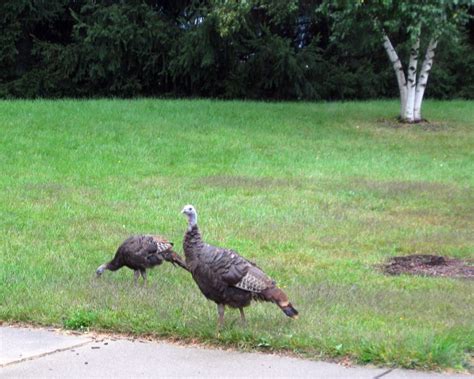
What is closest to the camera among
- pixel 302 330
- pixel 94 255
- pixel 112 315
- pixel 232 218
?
pixel 302 330

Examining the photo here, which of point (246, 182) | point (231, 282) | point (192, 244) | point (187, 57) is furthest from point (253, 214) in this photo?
point (187, 57)

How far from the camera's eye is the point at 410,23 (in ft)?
73.6

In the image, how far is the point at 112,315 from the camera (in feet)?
25.1

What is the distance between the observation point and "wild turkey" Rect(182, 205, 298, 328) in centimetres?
702

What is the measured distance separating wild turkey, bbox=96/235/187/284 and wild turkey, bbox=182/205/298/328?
147cm

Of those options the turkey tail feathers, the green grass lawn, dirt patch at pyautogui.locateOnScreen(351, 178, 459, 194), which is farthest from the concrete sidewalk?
dirt patch at pyautogui.locateOnScreen(351, 178, 459, 194)

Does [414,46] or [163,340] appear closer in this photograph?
[163,340]

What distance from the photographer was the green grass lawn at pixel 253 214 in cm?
745

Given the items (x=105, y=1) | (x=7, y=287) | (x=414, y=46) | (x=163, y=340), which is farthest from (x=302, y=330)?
(x=105, y=1)

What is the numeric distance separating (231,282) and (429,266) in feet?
12.6

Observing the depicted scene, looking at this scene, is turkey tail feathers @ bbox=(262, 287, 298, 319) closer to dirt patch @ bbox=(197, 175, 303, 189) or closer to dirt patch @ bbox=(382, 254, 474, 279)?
dirt patch @ bbox=(382, 254, 474, 279)

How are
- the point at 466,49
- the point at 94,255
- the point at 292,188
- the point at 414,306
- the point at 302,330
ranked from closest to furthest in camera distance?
1. the point at 302,330
2. the point at 414,306
3. the point at 94,255
4. the point at 292,188
5. the point at 466,49

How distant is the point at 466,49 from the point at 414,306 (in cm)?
2828

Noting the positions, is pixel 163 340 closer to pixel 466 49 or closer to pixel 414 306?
pixel 414 306
